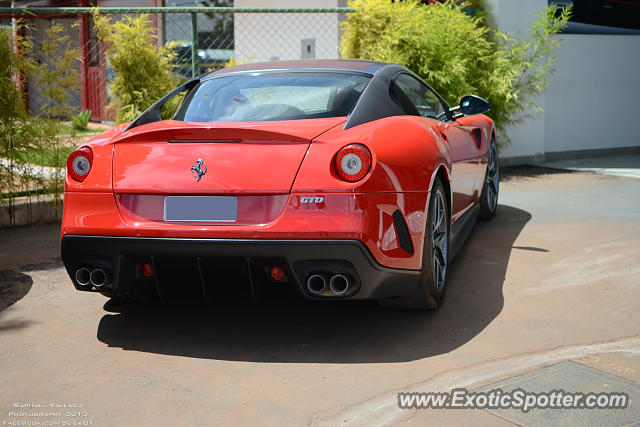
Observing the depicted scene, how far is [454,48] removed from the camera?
945cm

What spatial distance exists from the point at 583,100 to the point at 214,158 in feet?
30.8

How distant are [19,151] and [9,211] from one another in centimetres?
63

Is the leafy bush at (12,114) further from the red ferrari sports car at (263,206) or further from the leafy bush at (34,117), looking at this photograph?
the red ferrari sports car at (263,206)

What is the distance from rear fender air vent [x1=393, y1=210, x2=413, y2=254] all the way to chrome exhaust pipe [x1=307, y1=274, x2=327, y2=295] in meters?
0.42

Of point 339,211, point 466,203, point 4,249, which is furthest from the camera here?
point 4,249

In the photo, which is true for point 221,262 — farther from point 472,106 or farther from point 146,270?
point 472,106

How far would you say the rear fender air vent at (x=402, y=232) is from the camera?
11.9ft

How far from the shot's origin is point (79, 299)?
15.4ft

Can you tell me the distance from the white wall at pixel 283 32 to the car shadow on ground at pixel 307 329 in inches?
344

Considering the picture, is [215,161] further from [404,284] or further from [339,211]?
[404,284]

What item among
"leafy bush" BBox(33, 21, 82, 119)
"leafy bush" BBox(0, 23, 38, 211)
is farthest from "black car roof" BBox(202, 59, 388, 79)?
"leafy bush" BBox(33, 21, 82, 119)

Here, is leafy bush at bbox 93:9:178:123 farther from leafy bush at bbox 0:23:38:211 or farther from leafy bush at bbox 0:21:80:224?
leafy bush at bbox 0:23:38:211

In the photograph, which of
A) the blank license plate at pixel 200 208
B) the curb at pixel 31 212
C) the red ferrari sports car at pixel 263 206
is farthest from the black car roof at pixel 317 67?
the curb at pixel 31 212

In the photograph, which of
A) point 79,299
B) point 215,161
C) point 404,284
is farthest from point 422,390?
point 79,299
